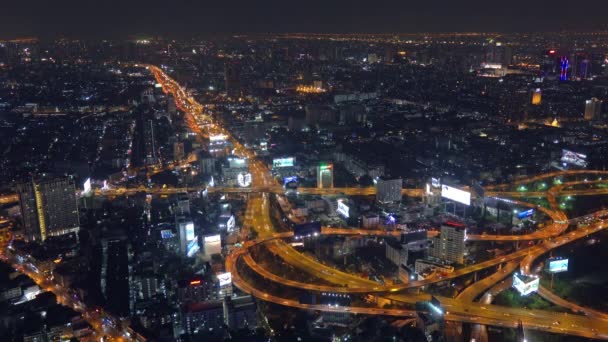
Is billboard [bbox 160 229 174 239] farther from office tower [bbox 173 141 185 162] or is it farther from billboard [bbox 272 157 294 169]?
office tower [bbox 173 141 185 162]

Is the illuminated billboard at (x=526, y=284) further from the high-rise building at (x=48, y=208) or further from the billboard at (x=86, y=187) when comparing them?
the billboard at (x=86, y=187)

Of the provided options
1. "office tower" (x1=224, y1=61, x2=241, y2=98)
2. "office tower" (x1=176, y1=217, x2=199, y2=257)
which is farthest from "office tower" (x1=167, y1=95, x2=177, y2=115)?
"office tower" (x1=176, y1=217, x2=199, y2=257)

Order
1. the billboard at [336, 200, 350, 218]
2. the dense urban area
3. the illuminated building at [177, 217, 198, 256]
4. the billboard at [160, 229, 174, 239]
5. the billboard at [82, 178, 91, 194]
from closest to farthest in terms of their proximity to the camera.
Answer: the dense urban area
the illuminated building at [177, 217, 198, 256]
the billboard at [160, 229, 174, 239]
the billboard at [336, 200, 350, 218]
the billboard at [82, 178, 91, 194]

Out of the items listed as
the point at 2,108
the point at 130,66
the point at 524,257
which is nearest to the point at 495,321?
the point at 524,257

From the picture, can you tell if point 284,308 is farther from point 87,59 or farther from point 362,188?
point 87,59

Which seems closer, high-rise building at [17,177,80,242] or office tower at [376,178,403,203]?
high-rise building at [17,177,80,242]

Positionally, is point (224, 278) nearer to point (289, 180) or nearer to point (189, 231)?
point (189, 231)

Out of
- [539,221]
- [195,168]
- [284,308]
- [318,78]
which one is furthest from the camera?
[318,78]
